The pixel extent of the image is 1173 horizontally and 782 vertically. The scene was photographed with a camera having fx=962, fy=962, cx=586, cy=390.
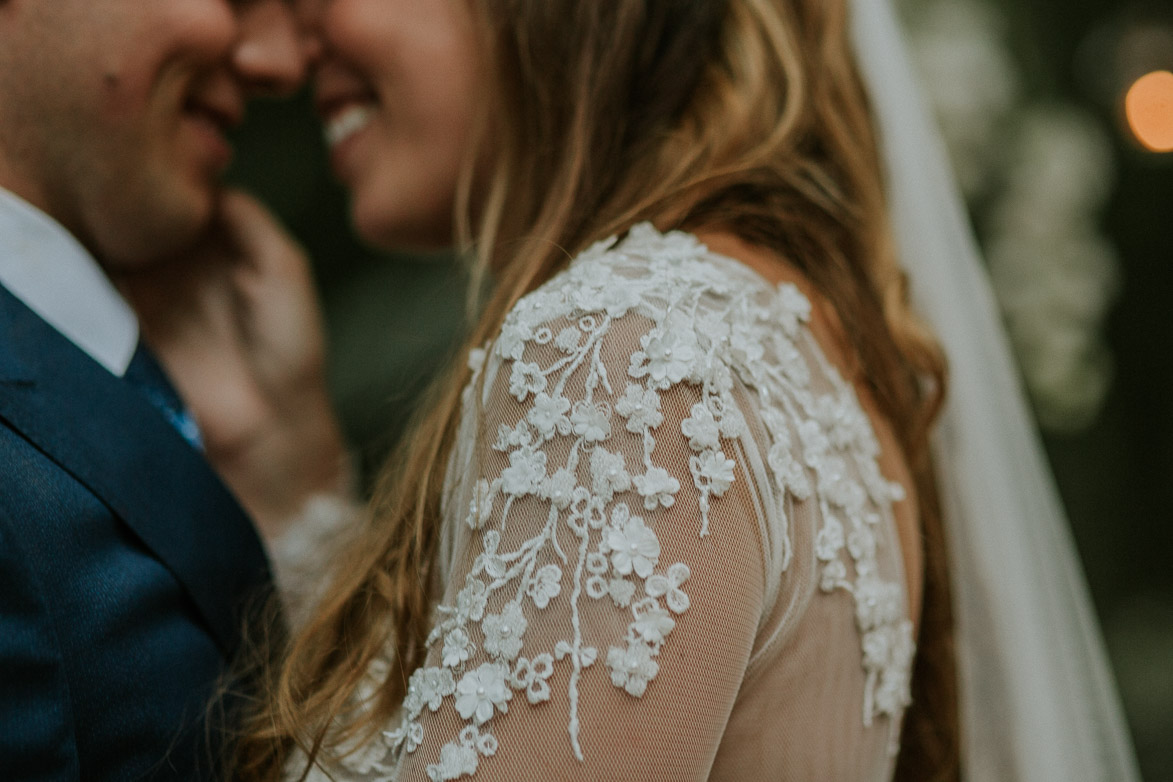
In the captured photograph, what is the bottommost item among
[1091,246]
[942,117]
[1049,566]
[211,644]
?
[211,644]

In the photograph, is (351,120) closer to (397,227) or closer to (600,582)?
(397,227)

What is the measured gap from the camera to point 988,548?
1396 mm

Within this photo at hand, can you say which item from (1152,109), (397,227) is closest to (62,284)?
(397,227)

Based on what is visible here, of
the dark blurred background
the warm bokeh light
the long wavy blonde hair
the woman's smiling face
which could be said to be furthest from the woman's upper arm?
the warm bokeh light

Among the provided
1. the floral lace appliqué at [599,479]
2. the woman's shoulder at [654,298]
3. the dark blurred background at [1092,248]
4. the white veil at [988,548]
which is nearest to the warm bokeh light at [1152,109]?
the dark blurred background at [1092,248]

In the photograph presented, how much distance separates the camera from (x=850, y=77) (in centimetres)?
140

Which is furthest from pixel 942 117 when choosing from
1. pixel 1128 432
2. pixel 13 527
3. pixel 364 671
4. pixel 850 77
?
pixel 13 527

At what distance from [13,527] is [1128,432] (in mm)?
2563

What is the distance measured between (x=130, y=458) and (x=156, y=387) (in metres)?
0.25

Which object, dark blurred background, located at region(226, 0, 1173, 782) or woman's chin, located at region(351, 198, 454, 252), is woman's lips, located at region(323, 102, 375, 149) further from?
dark blurred background, located at region(226, 0, 1173, 782)

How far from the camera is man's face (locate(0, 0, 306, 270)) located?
124 cm

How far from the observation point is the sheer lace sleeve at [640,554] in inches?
32.7

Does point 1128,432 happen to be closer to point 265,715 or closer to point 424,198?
point 424,198

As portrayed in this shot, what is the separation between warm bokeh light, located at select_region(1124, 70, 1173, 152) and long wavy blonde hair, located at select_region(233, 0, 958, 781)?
1.41 meters
